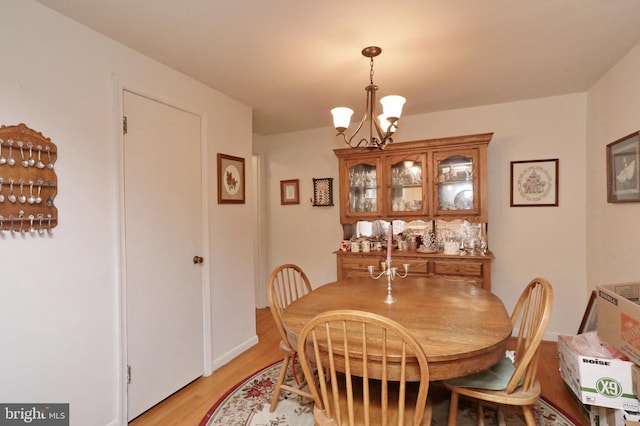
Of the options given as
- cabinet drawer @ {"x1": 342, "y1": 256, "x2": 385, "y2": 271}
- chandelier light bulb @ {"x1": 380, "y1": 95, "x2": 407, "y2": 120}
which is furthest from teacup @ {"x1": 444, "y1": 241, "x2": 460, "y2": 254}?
chandelier light bulb @ {"x1": 380, "y1": 95, "x2": 407, "y2": 120}

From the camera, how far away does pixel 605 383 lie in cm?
174

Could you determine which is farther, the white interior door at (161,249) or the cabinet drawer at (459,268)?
the cabinet drawer at (459,268)

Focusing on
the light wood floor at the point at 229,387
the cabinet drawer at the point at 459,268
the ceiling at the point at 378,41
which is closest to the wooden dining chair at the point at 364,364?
the light wood floor at the point at 229,387

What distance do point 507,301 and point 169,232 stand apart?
10.4ft

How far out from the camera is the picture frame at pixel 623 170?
208cm

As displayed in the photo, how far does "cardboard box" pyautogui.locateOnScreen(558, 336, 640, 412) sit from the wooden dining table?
2.10 feet

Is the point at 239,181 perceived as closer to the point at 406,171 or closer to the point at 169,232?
the point at 169,232

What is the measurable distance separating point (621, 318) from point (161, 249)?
9.07 ft

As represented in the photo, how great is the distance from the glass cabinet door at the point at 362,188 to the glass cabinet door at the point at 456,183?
2.05 ft

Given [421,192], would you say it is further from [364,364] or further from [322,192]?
[364,364]

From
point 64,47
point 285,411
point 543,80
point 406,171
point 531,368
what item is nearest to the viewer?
point 531,368

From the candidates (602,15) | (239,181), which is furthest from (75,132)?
(602,15)

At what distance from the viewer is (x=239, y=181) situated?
2961mm

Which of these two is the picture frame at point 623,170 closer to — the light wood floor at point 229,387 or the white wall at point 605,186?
the white wall at point 605,186
